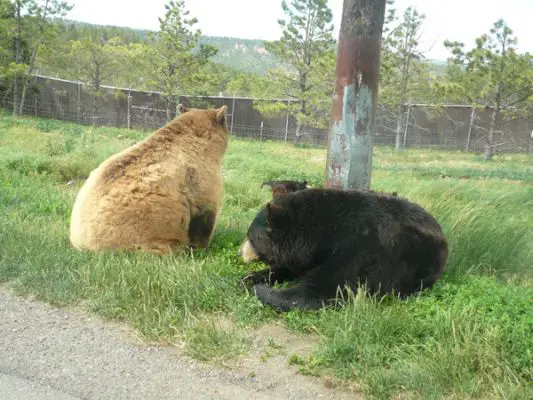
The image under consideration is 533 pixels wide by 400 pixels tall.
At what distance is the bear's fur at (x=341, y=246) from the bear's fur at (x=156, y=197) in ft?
2.92

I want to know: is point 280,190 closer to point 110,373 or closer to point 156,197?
point 156,197

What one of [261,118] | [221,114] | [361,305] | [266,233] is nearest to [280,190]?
[266,233]

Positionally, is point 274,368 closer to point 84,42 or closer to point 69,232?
point 69,232

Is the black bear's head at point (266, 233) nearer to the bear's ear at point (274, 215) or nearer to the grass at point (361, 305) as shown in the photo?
the bear's ear at point (274, 215)

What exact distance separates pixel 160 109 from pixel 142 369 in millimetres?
29360

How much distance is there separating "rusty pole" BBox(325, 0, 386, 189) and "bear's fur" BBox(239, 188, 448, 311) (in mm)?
605

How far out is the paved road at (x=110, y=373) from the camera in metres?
2.99

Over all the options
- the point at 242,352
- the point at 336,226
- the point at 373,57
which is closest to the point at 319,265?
the point at 336,226

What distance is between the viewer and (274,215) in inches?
183

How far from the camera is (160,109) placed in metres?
31.3

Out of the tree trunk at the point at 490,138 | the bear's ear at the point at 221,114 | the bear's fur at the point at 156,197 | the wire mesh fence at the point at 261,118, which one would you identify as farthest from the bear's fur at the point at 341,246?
the wire mesh fence at the point at 261,118

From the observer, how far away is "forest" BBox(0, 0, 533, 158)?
25703mm

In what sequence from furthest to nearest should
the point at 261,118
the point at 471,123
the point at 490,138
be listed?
1. the point at 261,118
2. the point at 471,123
3. the point at 490,138

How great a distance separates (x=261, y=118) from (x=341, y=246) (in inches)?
1143
